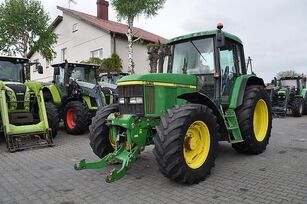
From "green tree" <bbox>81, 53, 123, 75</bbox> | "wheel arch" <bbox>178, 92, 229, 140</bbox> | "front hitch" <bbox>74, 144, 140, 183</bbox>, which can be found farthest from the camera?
"green tree" <bbox>81, 53, 123, 75</bbox>

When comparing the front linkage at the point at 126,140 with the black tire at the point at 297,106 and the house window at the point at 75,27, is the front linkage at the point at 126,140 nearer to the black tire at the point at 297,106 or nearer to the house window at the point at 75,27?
the black tire at the point at 297,106

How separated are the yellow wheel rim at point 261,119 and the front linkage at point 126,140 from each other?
2.80 metres

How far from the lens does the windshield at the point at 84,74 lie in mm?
10489

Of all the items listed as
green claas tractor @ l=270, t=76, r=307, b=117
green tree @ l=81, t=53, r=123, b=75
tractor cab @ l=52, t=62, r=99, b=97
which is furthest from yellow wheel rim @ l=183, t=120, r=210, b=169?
green tree @ l=81, t=53, r=123, b=75

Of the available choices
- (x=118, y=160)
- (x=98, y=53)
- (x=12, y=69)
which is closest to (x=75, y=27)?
(x=98, y=53)

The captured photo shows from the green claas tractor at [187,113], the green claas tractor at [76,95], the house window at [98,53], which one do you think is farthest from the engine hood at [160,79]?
the house window at [98,53]

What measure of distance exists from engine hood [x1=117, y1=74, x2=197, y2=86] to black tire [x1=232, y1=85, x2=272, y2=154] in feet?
3.85

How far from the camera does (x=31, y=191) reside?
4.20m

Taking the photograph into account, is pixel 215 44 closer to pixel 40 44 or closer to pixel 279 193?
pixel 279 193

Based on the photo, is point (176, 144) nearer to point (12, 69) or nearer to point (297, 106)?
point (12, 69)

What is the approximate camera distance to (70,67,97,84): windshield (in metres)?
10.5

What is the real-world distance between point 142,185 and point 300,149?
423 centimetres

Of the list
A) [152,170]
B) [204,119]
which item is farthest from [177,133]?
[152,170]

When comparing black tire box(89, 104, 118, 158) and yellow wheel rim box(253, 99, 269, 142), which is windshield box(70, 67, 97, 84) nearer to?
black tire box(89, 104, 118, 158)
